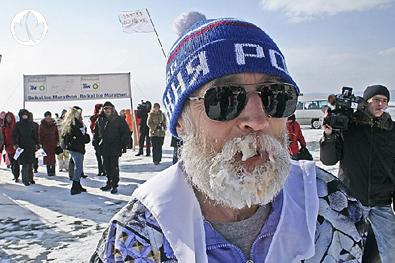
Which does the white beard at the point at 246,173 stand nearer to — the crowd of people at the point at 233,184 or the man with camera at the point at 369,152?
the crowd of people at the point at 233,184

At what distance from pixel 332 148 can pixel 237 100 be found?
255cm

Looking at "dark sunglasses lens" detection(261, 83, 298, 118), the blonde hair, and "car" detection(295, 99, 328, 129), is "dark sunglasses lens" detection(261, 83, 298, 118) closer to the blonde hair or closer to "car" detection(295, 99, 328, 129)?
the blonde hair

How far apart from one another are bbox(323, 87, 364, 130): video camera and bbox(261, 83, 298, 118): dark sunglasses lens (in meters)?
2.33

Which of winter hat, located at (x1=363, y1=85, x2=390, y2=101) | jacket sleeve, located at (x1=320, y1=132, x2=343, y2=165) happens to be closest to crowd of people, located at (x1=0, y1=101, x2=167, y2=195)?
jacket sleeve, located at (x1=320, y1=132, x2=343, y2=165)

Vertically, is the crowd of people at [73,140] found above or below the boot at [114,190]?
above

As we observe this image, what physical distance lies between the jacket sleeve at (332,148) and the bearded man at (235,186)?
230 cm

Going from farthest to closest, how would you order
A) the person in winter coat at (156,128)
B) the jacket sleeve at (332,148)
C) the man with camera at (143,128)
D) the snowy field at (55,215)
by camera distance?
the man with camera at (143,128), the person in winter coat at (156,128), the snowy field at (55,215), the jacket sleeve at (332,148)

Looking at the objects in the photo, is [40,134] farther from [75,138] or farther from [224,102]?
[224,102]

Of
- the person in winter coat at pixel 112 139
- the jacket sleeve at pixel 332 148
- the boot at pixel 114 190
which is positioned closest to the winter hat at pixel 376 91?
the jacket sleeve at pixel 332 148

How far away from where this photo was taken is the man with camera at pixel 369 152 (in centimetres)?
346

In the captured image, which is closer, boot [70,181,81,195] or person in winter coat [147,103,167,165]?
boot [70,181,81,195]

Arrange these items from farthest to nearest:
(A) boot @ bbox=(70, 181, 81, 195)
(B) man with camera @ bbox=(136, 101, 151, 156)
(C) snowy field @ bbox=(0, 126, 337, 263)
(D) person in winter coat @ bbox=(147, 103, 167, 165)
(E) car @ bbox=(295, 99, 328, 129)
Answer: (E) car @ bbox=(295, 99, 328, 129)
(B) man with camera @ bbox=(136, 101, 151, 156)
(D) person in winter coat @ bbox=(147, 103, 167, 165)
(A) boot @ bbox=(70, 181, 81, 195)
(C) snowy field @ bbox=(0, 126, 337, 263)

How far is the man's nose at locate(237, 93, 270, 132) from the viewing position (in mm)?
1286

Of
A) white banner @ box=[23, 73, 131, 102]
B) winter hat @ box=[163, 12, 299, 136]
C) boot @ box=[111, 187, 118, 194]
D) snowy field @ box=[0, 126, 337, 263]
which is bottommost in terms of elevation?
snowy field @ box=[0, 126, 337, 263]
